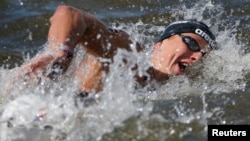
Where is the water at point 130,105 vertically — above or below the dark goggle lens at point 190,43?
below

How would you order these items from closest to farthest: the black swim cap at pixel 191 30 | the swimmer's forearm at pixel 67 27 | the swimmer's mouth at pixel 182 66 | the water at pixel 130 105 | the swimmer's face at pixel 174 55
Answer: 1. the water at pixel 130 105
2. the swimmer's forearm at pixel 67 27
3. the swimmer's face at pixel 174 55
4. the swimmer's mouth at pixel 182 66
5. the black swim cap at pixel 191 30

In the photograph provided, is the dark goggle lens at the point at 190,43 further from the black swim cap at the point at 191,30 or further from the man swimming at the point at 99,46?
the black swim cap at the point at 191,30

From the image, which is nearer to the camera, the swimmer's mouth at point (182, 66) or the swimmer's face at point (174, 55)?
the swimmer's face at point (174, 55)

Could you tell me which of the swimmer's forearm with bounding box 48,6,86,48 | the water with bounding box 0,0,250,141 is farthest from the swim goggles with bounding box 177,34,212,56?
the swimmer's forearm with bounding box 48,6,86,48

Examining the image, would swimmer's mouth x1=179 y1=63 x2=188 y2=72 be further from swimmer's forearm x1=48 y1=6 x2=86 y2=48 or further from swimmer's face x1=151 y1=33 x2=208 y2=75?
swimmer's forearm x1=48 y1=6 x2=86 y2=48

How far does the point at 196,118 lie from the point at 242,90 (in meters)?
1.00

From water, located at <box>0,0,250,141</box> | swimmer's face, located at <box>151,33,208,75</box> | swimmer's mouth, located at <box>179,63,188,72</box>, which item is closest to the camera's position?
water, located at <box>0,0,250,141</box>

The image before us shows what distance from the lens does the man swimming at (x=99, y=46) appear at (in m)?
4.20

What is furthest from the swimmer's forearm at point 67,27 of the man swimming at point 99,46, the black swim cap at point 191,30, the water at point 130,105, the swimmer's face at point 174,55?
the black swim cap at point 191,30

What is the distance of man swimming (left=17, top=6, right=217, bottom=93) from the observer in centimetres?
420

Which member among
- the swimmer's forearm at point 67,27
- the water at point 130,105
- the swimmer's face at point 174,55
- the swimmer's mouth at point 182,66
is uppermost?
the swimmer's forearm at point 67,27

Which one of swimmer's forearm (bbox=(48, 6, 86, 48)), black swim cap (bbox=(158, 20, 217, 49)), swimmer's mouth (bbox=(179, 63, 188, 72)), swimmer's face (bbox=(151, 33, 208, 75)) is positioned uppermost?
swimmer's forearm (bbox=(48, 6, 86, 48))

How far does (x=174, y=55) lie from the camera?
5.20m

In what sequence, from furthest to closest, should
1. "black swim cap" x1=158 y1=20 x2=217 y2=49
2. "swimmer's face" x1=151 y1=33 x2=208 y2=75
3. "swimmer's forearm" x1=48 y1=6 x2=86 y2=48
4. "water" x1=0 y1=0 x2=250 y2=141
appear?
"black swim cap" x1=158 y1=20 x2=217 y2=49, "swimmer's face" x1=151 y1=33 x2=208 y2=75, "swimmer's forearm" x1=48 y1=6 x2=86 y2=48, "water" x1=0 y1=0 x2=250 y2=141
